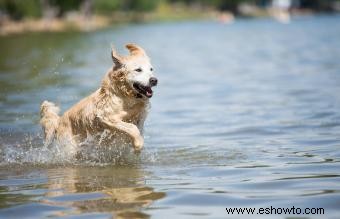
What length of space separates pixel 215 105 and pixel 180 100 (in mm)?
1591

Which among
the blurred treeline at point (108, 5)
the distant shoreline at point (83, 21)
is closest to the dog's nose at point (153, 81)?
the distant shoreline at point (83, 21)

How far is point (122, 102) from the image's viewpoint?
9.75 meters

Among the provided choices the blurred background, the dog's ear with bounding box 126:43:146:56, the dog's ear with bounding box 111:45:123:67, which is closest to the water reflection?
the dog's ear with bounding box 111:45:123:67

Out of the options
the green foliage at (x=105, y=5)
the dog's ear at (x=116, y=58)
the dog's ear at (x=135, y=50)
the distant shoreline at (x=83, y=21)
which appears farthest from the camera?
the green foliage at (x=105, y=5)

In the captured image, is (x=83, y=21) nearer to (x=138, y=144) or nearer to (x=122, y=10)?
(x=122, y=10)

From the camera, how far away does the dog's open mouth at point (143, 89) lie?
31.1 feet

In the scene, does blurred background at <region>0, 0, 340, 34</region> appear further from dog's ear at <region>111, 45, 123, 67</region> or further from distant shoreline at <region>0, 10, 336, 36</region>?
dog's ear at <region>111, 45, 123, 67</region>

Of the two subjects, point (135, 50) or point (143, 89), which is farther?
point (135, 50)

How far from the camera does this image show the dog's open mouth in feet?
31.1

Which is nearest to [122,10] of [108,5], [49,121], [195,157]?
[108,5]

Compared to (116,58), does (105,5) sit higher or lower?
higher

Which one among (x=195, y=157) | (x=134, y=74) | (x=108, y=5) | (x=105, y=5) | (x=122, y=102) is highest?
(x=105, y=5)

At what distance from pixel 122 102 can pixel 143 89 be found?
1.39 feet

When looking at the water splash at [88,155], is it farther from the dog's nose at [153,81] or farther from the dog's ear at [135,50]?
the dog's ear at [135,50]
